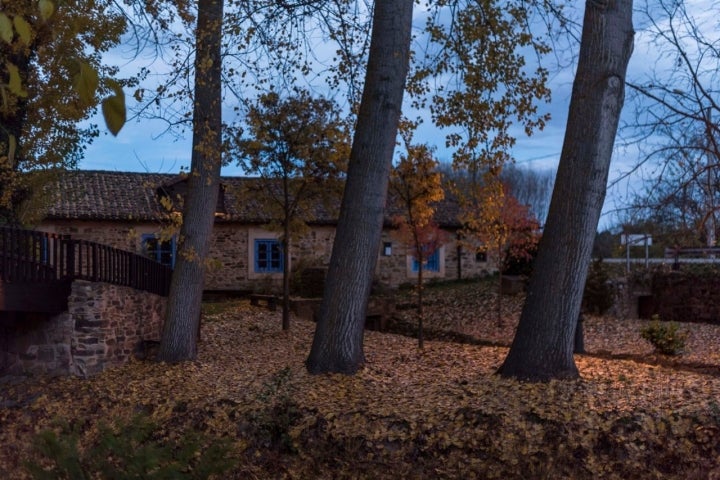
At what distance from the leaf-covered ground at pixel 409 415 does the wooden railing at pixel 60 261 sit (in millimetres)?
1343

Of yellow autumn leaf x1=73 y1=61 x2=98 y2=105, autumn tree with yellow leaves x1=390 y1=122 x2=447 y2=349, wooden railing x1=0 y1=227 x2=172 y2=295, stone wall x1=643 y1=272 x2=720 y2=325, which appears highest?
autumn tree with yellow leaves x1=390 y1=122 x2=447 y2=349

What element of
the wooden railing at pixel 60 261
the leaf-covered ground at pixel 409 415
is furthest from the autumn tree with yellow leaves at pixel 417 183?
the wooden railing at pixel 60 261

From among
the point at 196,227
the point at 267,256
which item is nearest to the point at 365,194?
the point at 196,227

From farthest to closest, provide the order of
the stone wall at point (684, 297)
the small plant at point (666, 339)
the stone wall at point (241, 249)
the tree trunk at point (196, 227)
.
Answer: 1. the stone wall at point (241, 249)
2. the stone wall at point (684, 297)
3. the small plant at point (666, 339)
4. the tree trunk at point (196, 227)

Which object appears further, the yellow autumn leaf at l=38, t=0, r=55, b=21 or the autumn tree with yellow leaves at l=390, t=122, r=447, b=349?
the autumn tree with yellow leaves at l=390, t=122, r=447, b=349

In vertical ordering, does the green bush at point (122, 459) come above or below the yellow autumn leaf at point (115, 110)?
below

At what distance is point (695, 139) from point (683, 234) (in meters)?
1.68

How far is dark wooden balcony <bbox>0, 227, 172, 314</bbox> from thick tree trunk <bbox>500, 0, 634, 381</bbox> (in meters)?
5.77

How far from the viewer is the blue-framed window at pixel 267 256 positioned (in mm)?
22859

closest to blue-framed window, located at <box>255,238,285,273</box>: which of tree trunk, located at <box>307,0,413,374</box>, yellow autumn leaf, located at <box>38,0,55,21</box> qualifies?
tree trunk, located at <box>307,0,413,374</box>

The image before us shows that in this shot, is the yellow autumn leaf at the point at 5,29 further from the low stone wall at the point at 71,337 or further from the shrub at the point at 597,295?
the shrub at the point at 597,295

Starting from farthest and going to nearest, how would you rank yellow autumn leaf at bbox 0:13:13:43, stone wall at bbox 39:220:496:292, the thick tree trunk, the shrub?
stone wall at bbox 39:220:496:292 < the shrub < the thick tree trunk < yellow autumn leaf at bbox 0:13:13:43

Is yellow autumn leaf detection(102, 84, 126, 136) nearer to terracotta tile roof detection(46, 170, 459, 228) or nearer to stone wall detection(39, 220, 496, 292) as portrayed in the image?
terracotta tile roof detection(46, 170, 459, 228)

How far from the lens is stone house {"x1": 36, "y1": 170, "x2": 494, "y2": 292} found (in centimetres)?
2141
